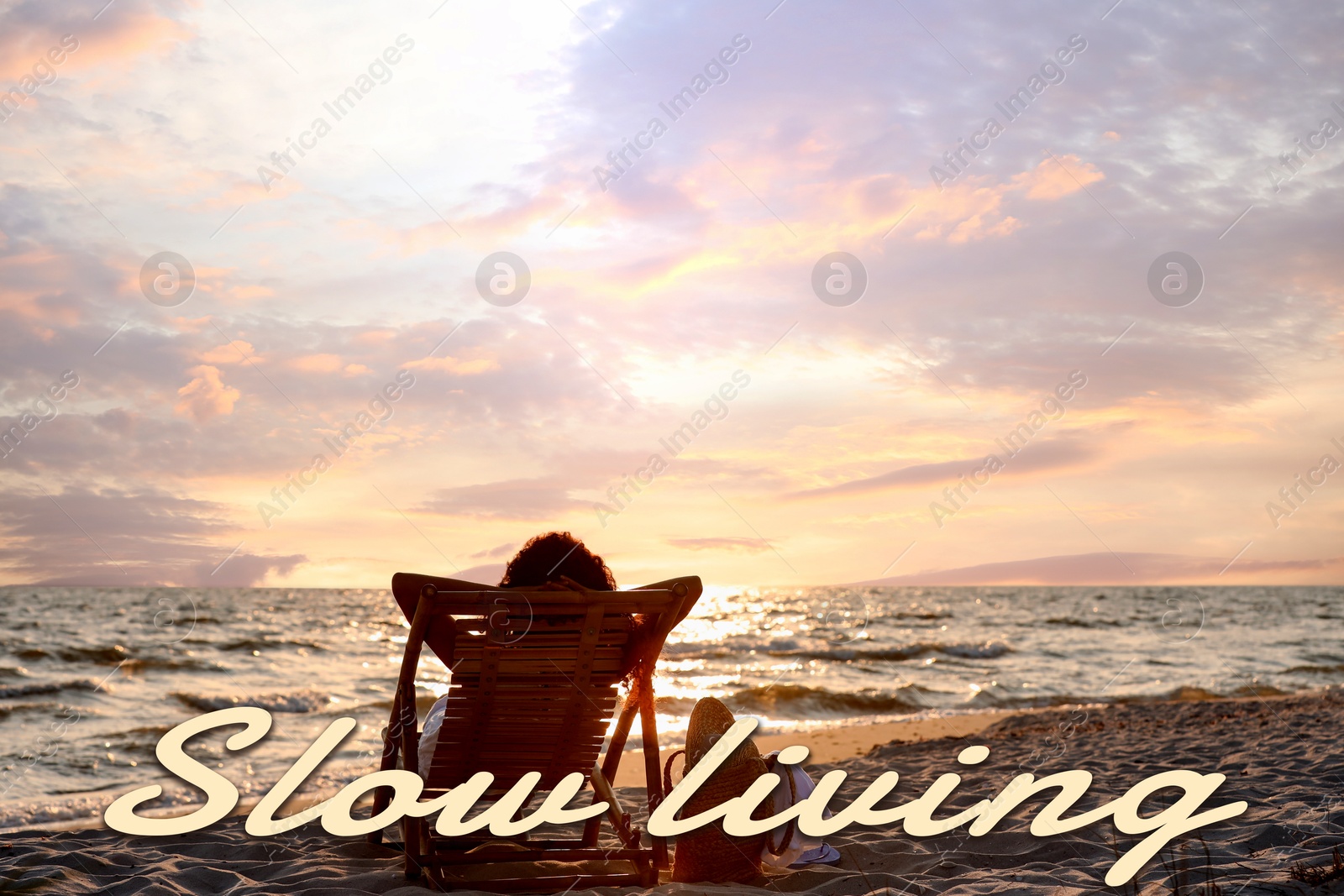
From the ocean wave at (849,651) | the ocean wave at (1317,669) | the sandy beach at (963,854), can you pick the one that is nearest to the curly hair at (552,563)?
the sandy beach at (963,854)

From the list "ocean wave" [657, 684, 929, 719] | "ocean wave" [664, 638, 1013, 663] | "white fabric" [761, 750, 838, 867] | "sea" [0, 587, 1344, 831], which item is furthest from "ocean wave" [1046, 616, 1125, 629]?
"white fabric" [761, 750, 838, 867]

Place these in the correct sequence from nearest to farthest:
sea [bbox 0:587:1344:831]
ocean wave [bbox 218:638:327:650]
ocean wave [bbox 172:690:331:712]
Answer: sea [bbox 0:587:1344:831] → ocean wave [bbox 172:690:331:712] → ocean wave [bbox 218:638:327:650]

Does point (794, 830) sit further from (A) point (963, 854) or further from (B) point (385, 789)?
(B) point (385, 789)

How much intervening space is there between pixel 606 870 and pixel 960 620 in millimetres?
30291

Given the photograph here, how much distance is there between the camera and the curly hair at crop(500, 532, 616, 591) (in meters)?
3.79

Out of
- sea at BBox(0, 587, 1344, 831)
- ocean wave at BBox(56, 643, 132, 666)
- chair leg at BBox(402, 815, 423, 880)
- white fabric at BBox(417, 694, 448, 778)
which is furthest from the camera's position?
ocean wave at BBox(56, 643, 132, 666)

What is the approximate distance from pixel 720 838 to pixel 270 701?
1039 cm

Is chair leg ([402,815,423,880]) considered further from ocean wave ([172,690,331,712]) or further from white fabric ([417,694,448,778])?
ocean wave ([172,690,331,712])

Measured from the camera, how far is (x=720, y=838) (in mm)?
3701

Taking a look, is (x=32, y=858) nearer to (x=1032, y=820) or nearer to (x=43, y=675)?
(x=1032, y=820)

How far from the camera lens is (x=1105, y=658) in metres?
18.2

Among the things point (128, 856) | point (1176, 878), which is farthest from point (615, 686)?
point (128, 856)

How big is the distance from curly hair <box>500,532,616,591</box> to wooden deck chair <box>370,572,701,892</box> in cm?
23

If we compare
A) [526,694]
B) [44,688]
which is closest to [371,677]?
[44,688]
